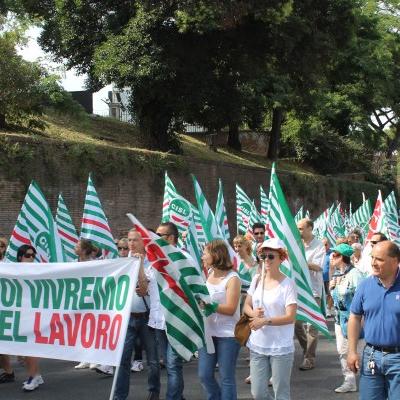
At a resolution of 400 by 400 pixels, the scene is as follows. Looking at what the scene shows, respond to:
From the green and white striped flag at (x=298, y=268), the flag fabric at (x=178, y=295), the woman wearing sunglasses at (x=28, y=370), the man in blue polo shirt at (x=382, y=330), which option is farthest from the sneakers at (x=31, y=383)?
the man in blue polo shirt at (x=382, y=330)

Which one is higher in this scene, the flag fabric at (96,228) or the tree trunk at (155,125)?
the tree trunk at (155,125)

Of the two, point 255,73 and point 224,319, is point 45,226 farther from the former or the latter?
point 255,73

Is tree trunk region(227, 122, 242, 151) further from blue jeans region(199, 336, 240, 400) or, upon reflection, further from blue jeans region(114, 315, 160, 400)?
blue jeans region(199, 336, 240, 400)

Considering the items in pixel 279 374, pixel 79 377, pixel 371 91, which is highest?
pixel 371 91

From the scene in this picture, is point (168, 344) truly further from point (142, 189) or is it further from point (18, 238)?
point (142, 189)

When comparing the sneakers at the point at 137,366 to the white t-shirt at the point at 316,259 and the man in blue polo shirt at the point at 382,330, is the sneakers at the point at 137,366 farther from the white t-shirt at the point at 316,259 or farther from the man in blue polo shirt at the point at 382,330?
the man in blue polo shirt at the point at 382,330

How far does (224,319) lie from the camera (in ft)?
20.8

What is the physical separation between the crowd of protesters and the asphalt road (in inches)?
6.5

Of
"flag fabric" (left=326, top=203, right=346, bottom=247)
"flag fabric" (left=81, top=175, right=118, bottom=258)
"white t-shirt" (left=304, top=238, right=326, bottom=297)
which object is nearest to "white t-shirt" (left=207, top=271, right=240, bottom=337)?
"white t-shirt" (left=304, top=238, right=326, bottom=297)

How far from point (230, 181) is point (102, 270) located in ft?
81.1

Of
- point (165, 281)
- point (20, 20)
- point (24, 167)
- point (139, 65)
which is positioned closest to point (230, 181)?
point (139, 65)

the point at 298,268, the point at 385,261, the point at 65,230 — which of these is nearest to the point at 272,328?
the point at 385,261

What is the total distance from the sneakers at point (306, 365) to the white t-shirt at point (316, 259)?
0.87 m

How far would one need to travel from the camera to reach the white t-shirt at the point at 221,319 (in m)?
6.30
